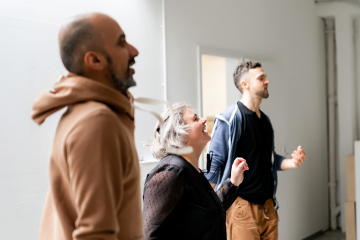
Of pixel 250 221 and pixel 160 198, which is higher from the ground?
pixel 160 198

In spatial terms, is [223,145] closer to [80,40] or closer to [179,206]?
[179,206]

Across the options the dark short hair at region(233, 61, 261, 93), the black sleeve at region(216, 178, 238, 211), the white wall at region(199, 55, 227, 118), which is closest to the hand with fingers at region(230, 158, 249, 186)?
the black sleeve at region(216, 178, 238, 211)

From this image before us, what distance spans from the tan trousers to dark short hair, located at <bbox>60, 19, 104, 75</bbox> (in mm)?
2198

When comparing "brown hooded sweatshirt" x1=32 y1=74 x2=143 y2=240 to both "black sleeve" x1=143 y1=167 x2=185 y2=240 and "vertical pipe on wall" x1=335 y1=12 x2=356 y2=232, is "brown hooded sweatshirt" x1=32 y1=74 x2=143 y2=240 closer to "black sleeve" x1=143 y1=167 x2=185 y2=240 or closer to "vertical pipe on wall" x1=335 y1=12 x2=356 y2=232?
"black sleeve" x1=143 y1=167 x2=185 y2=240

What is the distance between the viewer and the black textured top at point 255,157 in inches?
118

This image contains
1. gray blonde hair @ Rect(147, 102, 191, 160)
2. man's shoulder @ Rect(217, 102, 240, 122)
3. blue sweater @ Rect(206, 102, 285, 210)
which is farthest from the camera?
man's shoulder @ Rect(217, 102, 240, 122)

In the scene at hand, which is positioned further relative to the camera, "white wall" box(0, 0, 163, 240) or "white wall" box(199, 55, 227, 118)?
"white wall" box(199, 55, 227, 118)

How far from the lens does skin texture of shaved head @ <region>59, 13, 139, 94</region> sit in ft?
3.28

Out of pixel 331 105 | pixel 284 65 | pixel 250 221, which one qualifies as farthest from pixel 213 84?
pixel 250 221

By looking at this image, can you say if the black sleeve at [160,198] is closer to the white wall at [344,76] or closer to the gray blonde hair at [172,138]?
the gray blonde hair at [172,138]

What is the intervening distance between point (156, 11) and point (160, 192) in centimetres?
Answer: 211

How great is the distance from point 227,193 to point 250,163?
1.03 meters

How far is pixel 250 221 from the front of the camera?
2.93 m

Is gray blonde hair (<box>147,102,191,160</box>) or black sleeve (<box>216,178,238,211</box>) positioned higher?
gray blonde hair (<box>147,102,191,160</box>)
